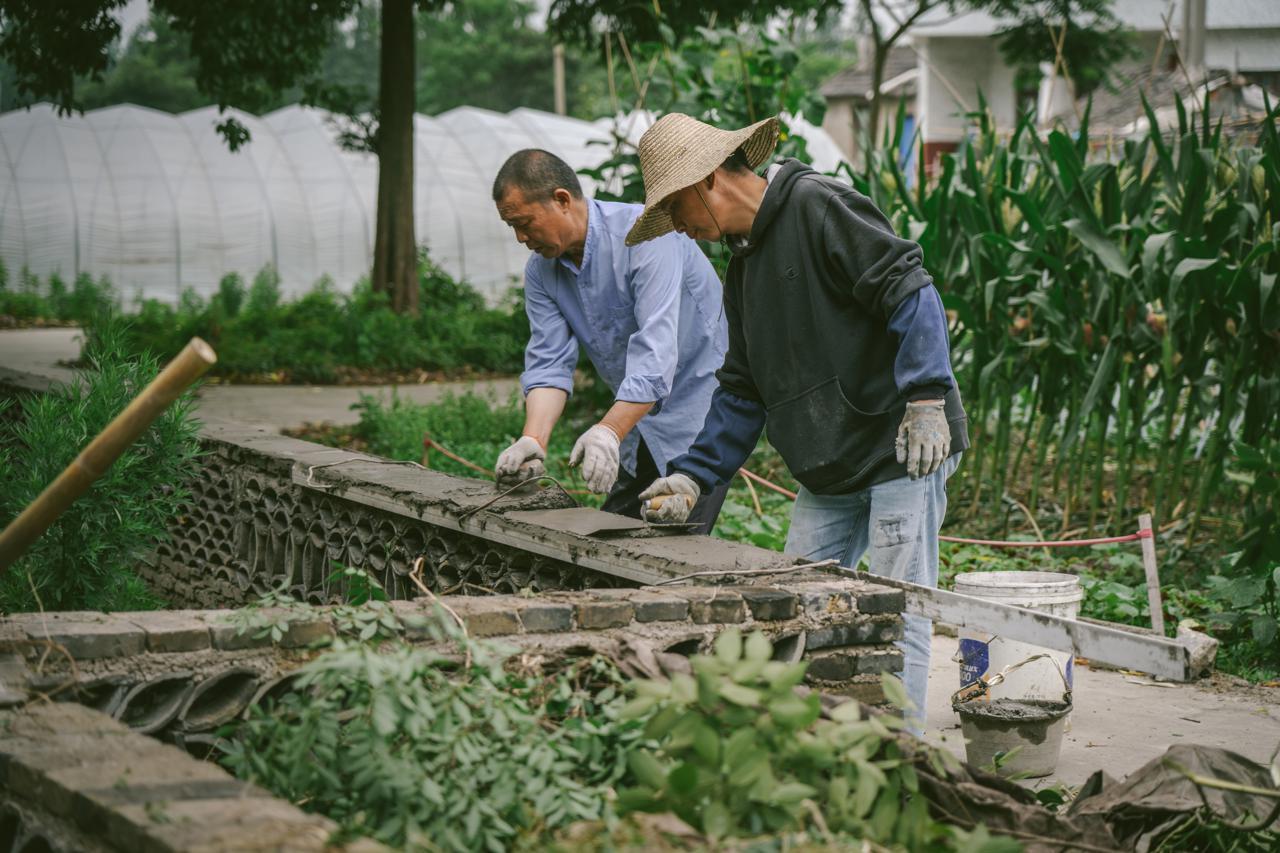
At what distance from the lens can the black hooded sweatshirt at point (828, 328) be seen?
10.5 ft

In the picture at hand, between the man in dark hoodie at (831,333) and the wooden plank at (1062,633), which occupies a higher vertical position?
the man in dark hoodie at (831,333)

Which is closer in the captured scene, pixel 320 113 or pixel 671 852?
pixel 671 852

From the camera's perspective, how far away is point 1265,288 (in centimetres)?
520

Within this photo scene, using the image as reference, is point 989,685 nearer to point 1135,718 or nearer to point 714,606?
point 1135,718

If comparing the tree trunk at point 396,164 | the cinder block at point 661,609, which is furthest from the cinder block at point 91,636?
the tree trunk at point 396,164

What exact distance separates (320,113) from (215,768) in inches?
927

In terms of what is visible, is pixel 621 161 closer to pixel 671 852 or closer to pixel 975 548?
pixel 975 548

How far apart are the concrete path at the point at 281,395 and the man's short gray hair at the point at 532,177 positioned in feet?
17.8

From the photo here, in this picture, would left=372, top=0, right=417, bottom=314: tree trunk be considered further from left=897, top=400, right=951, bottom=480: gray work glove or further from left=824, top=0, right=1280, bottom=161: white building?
left=824, top=0, right=1280, bottom=161: white building

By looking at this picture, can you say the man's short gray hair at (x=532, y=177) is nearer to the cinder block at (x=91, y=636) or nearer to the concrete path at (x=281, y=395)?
the cinder block at (x=91, y=636)

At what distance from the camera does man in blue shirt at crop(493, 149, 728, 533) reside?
12.4 ft

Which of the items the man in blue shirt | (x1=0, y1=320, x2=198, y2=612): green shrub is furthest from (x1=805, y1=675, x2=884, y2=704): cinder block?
(x1=0, y1=320, x2=198, y2=612): green shrub

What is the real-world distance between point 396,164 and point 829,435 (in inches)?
462

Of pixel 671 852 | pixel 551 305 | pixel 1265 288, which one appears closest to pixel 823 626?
pixel 671 852
